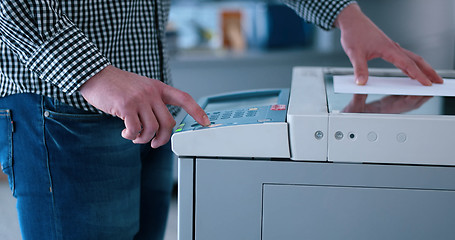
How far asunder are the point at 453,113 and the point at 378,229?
17 centimetres

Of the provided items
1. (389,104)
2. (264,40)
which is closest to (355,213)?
(389,104)

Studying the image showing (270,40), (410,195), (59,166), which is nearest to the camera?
(410,195)

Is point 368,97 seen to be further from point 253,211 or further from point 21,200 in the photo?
point 21,200

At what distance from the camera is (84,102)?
0.77 metres

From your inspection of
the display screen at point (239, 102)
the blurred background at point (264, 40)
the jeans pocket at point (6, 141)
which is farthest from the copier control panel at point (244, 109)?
the blurred background at point (264, 40)

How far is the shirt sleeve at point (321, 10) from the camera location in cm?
93

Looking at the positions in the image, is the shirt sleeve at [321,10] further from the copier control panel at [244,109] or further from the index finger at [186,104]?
the index finger at [186,104]

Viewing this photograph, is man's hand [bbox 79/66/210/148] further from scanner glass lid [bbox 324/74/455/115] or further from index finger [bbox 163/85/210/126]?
scanner glass lid [bbox 324/74/455/115]

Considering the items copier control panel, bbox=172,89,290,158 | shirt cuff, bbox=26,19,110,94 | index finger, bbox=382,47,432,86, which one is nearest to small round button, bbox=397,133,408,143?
copier control panel, bbox=172,89,290,158

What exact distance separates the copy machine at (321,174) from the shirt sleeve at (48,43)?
0.15 meters

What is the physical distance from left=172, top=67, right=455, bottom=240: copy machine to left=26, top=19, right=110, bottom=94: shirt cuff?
0.48ft

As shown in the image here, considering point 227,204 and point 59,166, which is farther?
point 59,166

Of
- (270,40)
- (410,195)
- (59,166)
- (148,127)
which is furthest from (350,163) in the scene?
(270,40)

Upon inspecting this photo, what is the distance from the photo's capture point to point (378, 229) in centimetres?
62
